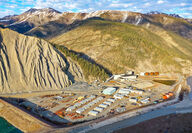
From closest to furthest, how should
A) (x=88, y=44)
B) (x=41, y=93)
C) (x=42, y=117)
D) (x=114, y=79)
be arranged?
(x=42, y=117), (x=41, y=93), (x=114, y=79), (x=88, y=44)

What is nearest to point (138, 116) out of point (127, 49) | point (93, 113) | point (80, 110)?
point (93, 113)

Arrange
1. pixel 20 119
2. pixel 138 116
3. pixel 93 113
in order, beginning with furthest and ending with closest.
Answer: pixel 93 113 < pixel 20 119 < pixel 138 116

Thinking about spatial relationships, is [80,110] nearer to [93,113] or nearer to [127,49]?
[93,113]

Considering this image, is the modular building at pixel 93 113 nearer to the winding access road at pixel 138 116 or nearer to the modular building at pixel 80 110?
the modular building at pixel 80 110

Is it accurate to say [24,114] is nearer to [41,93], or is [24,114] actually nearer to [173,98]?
[41,93]

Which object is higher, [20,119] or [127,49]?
[127,49]

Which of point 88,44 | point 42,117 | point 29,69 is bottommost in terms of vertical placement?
point 42,117

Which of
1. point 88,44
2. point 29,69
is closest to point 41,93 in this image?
point 29,69
